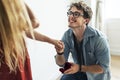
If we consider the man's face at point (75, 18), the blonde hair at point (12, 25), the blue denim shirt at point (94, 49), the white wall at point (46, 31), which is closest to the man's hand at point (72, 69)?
the blue denim shirt at point (94, 49)

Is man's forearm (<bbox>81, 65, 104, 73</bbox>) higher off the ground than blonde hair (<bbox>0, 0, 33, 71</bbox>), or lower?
lower

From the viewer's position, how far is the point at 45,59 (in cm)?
242

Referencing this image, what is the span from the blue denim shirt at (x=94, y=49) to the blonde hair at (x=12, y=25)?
0.86 meters

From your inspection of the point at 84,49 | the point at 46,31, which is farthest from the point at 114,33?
the point at 84,49

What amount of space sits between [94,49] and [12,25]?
100 centimetres

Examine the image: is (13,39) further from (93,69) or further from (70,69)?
(93,69)

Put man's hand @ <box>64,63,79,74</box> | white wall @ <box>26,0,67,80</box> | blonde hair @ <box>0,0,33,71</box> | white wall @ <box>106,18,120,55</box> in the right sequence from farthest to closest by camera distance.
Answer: white wall @ <box>106,18,120,55</box>
white wall @ <box>26,0,67,80</box>
man's hand @ <box>64,63,79,74</box>
blonde hair @ <box>0,0,33,71</box>

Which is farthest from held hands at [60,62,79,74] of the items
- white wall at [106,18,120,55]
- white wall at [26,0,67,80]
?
white wall at [106,18,120,55]

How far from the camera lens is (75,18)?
1.71 meters

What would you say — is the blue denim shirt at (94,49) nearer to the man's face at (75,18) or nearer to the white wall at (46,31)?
the man's face at (75,18)

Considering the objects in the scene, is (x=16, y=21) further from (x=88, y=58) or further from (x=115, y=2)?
(x=115, y=2)

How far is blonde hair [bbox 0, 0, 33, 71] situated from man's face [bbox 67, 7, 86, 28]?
2.60ft

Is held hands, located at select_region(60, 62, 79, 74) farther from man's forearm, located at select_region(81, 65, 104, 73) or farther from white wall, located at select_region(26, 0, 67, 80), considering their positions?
white wall, located at select_region(26, 0, 67, 80)

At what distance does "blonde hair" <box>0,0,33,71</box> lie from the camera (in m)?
0.82
